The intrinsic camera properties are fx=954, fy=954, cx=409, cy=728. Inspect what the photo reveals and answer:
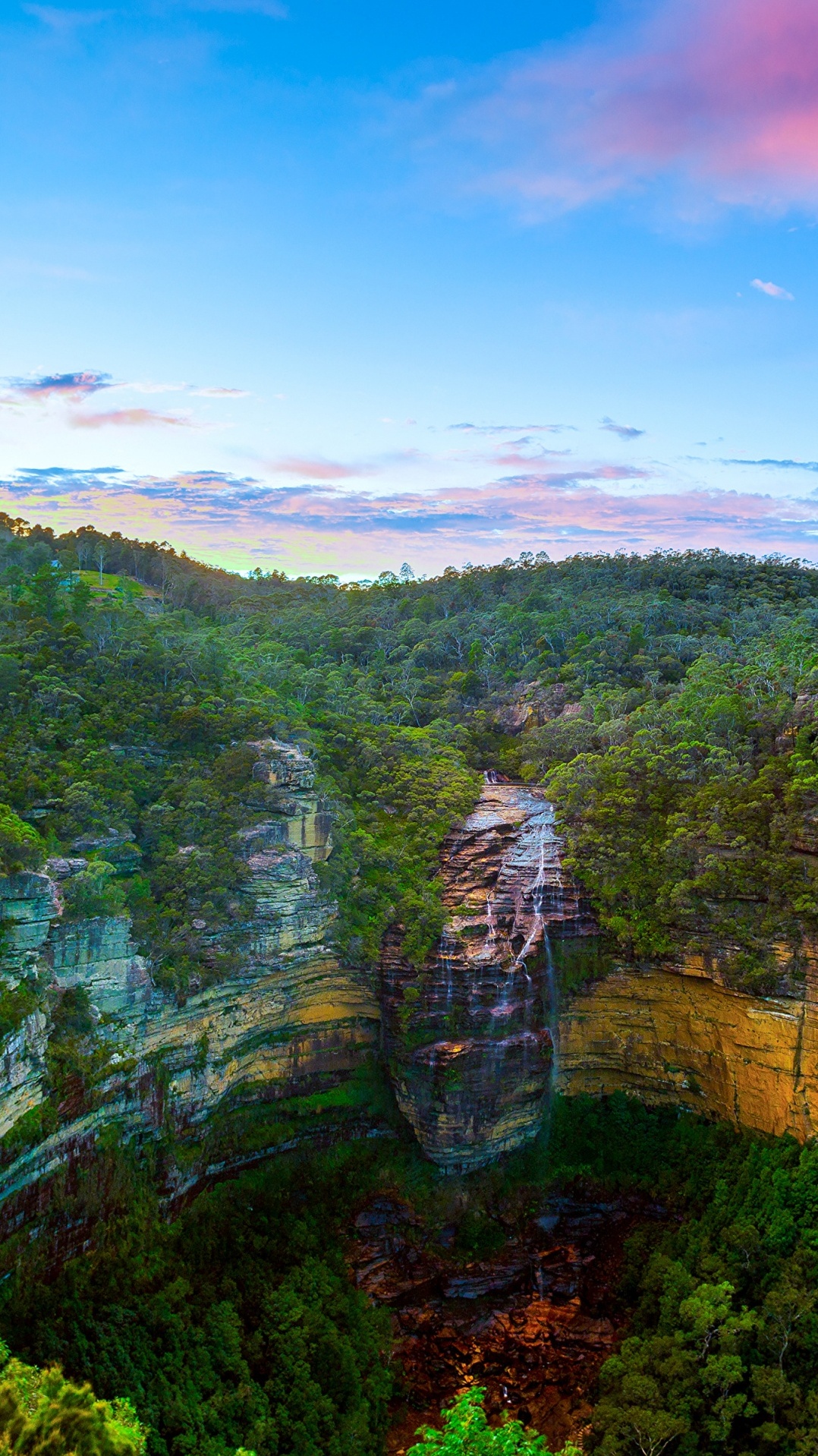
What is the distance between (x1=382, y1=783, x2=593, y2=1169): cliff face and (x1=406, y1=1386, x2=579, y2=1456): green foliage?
32.4 feet

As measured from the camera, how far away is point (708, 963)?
29.8 metres

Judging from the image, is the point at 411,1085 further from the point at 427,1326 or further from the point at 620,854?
the point at 620,854

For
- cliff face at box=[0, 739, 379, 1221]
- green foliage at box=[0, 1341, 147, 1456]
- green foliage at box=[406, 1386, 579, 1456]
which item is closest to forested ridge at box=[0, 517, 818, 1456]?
cliff face at box=[0, 739, 379, 1221]

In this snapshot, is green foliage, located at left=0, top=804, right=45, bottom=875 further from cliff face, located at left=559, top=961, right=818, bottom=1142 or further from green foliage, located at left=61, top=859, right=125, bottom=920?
cliff face, located at left=559, top=961, right=818, bottom=1142

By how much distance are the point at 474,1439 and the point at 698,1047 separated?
14.3 metres

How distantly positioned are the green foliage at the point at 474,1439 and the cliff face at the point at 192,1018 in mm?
10295

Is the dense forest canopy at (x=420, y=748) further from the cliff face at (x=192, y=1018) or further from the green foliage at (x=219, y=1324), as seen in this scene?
the green foliage at (x=219, y=1324)

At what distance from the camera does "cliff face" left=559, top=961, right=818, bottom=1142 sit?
27.6 metres

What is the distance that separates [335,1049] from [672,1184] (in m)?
11.3

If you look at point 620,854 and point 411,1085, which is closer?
point 411,1085

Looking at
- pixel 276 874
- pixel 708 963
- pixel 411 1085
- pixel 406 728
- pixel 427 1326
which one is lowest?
pixel 427 1326

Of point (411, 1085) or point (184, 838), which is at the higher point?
point (184, 838)

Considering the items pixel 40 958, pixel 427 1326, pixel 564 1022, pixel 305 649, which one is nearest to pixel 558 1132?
pixel 564 1022

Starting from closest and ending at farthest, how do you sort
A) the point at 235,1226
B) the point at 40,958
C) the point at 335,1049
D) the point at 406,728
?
the point at 40,958
the point at 235,1226
the point at 335,1049
the point at 406,728
